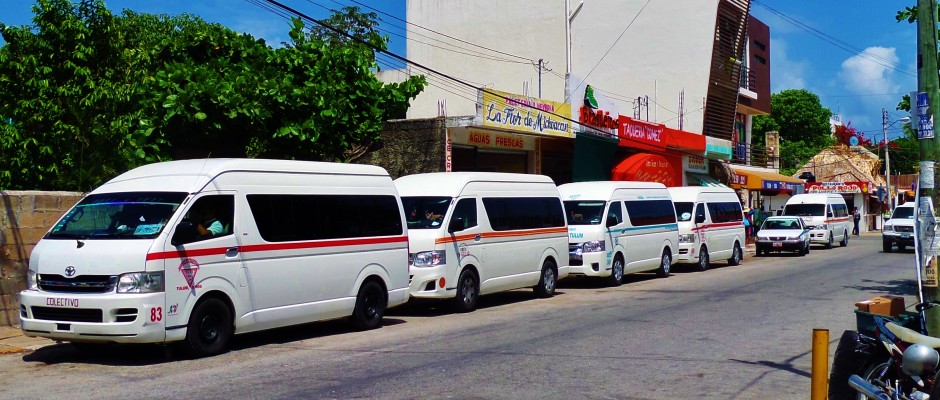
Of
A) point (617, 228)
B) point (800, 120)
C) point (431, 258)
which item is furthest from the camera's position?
point (800, 120)

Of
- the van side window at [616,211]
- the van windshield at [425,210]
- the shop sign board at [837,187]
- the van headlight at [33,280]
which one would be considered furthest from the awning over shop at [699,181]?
the van headlight at [33,280]

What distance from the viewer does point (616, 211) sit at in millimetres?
20859

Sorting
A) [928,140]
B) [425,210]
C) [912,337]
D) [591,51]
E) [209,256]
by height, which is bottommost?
[912,337]

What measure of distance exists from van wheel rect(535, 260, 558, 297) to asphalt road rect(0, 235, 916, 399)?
3.01ft

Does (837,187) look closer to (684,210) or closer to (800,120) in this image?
(800,120)

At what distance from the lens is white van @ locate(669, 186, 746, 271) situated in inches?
992

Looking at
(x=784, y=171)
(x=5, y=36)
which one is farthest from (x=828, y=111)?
(x=5, y=36)

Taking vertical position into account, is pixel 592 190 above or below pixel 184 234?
above

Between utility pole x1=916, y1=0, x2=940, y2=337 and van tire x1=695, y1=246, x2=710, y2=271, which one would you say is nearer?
utility pole x1=916, y1=0, x2=940, y2=337

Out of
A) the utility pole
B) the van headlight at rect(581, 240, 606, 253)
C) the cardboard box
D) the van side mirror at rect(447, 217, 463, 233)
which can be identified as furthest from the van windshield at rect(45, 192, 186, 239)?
the van headlight at rect(581, 240, 606, 253)

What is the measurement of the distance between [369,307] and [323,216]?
1779 mm

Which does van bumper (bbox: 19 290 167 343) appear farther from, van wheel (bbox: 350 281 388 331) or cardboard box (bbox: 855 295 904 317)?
cardboard box (bbox: 855 295 904 317)

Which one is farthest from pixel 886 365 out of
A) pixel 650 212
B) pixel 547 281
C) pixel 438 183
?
pixel 650 212

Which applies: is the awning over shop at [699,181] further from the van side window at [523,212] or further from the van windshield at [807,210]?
the van side window at [523,212]
